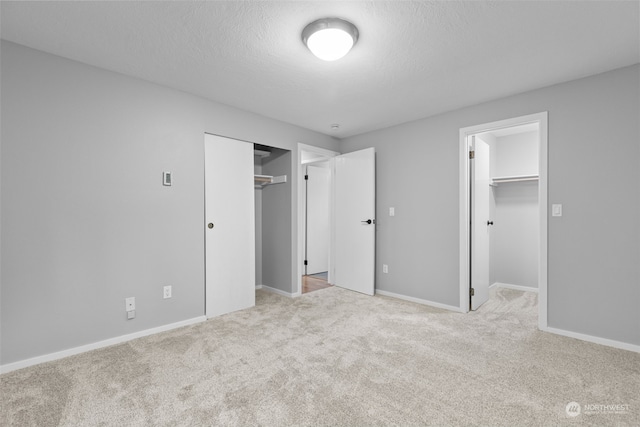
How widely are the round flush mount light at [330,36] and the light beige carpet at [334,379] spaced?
7.24 feet

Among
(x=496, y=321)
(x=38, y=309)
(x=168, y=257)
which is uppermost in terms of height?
(x=168, y=257)

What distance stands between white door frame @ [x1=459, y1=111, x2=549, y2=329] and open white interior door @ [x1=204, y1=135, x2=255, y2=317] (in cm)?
247

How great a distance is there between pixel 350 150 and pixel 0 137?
12.3 ft

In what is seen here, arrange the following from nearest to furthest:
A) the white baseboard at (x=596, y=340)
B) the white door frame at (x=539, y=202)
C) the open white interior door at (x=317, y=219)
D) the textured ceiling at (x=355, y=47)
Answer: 1. the textured ceiling at (x=355, y=47)
2. the white baseboard at (x=596, y=340)
3. the white door frame at (x=539, y=202)
4. the open white interior door at (x=317, y=219)

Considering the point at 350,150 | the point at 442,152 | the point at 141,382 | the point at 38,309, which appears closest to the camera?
the point at 141,382

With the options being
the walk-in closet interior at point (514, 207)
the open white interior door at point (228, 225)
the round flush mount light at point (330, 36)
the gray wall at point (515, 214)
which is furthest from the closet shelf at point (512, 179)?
the open white interior door at point (228, 225)

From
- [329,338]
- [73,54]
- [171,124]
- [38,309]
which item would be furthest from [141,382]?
[73,54]

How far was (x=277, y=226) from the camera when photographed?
4.24 metres

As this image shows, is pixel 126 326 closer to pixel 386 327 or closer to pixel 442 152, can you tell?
pixel 386 327

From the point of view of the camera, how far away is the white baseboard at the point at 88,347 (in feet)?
6.93

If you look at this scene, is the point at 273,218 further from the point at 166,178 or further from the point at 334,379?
the point at 334,379

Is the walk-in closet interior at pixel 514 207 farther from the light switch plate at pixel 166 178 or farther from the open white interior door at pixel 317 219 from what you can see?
the light switch plate at pixel 166 178

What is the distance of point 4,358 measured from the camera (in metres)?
2.07

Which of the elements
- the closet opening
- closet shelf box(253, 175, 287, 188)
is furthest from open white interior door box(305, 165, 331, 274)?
closet shelf box(253, 175, 287, 188)
